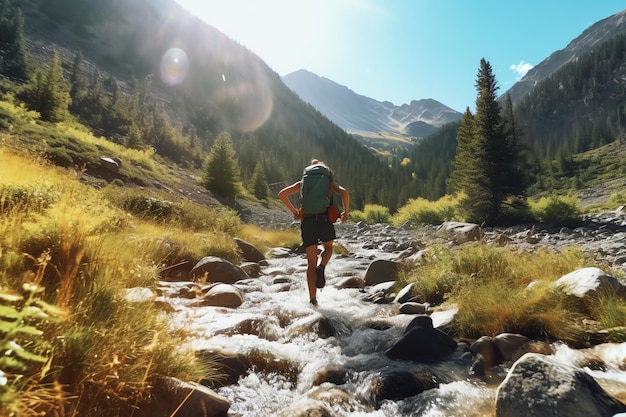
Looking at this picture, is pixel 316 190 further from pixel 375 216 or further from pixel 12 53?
pixel 12 53

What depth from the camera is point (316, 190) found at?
6.50m

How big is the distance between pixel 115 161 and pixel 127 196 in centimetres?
888

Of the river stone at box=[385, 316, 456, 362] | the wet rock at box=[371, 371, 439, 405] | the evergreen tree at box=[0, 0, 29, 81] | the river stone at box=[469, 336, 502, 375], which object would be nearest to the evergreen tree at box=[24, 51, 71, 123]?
the evergreen tree at box=[0, 0, 29, 81]

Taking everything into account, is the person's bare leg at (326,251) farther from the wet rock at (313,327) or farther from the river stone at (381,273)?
the river stone at (381,273)

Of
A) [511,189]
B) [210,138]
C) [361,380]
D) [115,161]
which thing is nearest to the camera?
[361,380]

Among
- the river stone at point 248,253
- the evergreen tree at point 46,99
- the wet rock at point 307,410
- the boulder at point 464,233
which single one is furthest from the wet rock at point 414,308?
the evergreen tree at point 46,99

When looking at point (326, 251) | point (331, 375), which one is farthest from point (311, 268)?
point (331, 375)

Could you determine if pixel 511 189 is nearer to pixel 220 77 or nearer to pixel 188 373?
pixel 188 373

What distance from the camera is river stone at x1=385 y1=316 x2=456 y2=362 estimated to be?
421cm

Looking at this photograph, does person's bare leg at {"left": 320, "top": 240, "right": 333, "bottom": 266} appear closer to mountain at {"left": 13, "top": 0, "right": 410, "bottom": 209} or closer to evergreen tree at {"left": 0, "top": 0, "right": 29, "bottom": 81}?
mountain at {"left": 13, "top": 0, "right": 410, "bottom": 209}

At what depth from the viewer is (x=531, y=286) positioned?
16.3 ft

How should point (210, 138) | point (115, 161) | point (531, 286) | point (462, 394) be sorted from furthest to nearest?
point (210, 138) < point (115, 161) < point (531, 286) < point (462, 394)

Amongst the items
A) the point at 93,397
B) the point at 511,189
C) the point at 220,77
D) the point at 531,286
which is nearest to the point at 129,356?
the point at 93,397

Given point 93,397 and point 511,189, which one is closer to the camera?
point 93,397
